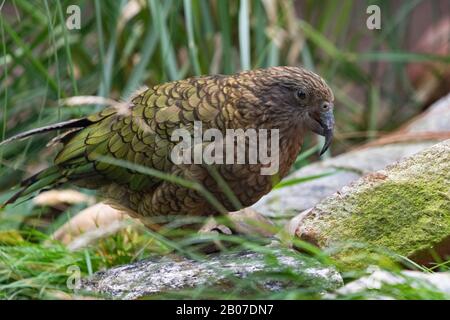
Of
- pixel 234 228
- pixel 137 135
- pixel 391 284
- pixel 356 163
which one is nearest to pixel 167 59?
pixel 356 163

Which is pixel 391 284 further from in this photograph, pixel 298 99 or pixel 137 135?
pixel 137 135

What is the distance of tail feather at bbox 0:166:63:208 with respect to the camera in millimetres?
3277

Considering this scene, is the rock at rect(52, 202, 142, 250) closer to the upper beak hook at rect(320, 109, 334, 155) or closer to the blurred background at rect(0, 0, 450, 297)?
the blurred background at rect(0, 0, 450, 297)

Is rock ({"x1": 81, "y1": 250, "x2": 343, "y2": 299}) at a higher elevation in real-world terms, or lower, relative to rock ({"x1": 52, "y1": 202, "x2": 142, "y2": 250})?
higher

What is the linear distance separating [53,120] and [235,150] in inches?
64.9

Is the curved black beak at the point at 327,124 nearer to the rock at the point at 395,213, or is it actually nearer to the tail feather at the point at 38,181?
the rock at the point at 395,213

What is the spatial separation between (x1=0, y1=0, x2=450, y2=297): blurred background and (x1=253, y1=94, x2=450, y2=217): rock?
17cm

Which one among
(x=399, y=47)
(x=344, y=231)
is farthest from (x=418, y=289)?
(x=399, y=47)

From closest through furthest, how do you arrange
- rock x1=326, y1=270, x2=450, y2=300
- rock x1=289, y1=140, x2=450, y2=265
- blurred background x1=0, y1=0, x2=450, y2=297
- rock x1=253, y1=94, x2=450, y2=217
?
rock x1=326, y1=270, x2=450, y2=300, rock x1=289, y1=140, x2=450, y2=265, rock x1=253, y1=94, x2=450, y2=217, blurred background x1=0, y1=0, x2=450, y2=297

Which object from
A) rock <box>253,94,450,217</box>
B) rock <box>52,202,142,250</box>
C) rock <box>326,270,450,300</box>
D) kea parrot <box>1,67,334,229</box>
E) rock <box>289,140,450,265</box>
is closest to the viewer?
rock <box>326,270,450,300</box>

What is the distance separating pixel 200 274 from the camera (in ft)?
9.18

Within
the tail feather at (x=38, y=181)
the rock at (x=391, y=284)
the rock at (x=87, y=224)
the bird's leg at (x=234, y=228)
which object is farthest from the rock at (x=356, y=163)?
the rock at (x=391, y=284)

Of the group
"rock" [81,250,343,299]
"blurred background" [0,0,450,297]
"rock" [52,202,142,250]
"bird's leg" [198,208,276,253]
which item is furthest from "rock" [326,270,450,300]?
"rock" [52,202,142,250]
